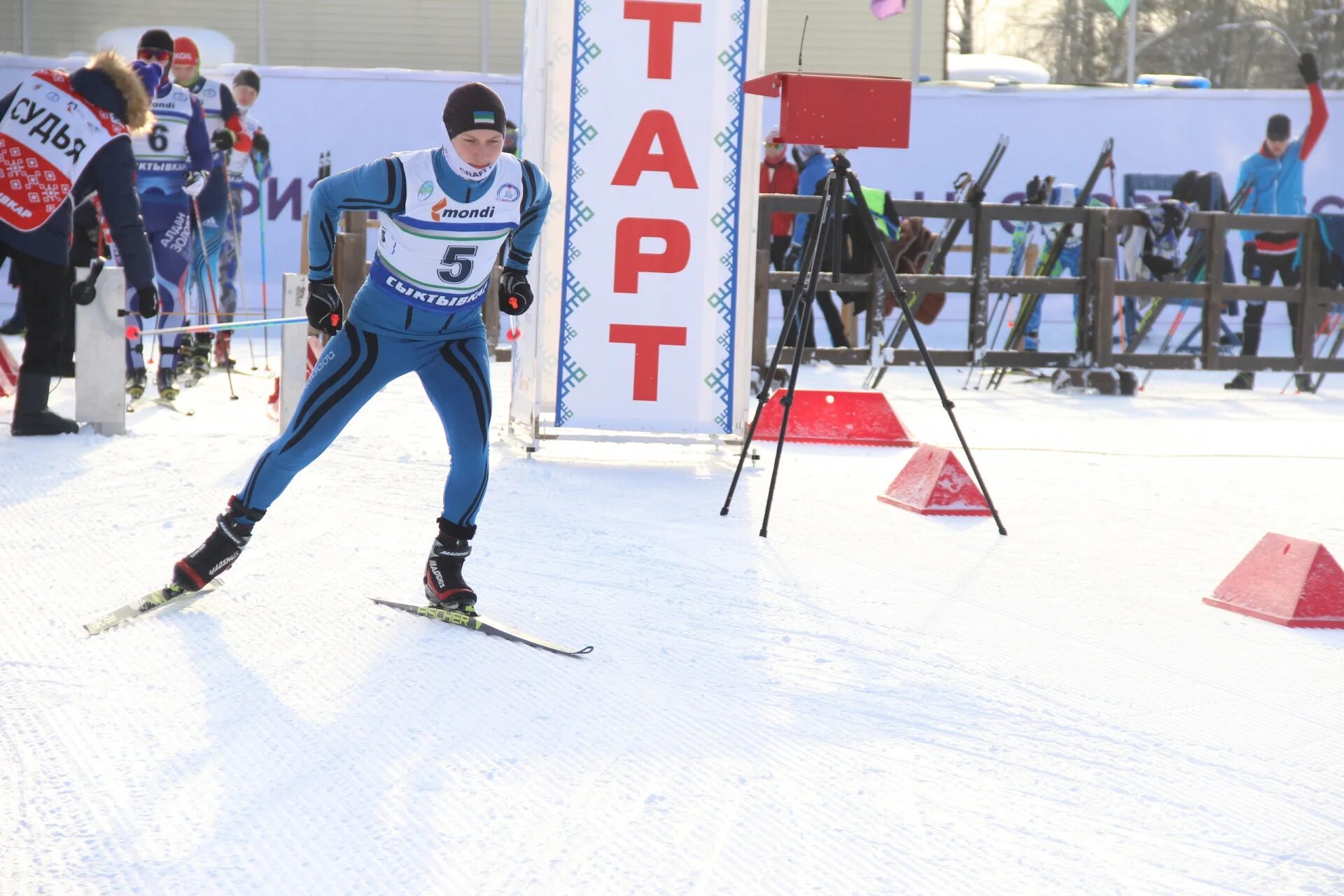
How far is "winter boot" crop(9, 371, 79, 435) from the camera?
644 cm

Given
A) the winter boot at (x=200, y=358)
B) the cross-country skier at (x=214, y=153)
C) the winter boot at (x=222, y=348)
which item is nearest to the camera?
the cross-country skier at (x=214, y=153)

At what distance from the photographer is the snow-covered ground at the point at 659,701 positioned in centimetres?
235

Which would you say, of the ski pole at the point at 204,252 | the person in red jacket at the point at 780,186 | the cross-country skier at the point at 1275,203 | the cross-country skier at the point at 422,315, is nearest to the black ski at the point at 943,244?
the person in red jacket at the point at 780,186

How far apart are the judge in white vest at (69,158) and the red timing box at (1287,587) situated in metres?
4.37

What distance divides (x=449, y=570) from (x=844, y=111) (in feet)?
7.59

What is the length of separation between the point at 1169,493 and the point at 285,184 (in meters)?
Answer: 9.83

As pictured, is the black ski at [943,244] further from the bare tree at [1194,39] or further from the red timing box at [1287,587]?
the bare tree at [1194,39]

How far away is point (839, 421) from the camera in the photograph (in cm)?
743

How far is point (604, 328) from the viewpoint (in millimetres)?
6578

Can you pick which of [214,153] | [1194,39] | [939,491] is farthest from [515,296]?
[1194,39]

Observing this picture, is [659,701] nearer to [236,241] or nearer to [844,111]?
[844,111]

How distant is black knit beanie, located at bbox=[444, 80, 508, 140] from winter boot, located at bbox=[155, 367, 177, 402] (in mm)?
4677

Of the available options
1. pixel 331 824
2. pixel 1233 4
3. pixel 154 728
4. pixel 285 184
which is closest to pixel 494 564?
pixel 154 728

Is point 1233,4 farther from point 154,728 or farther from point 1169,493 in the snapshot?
point 154,728
